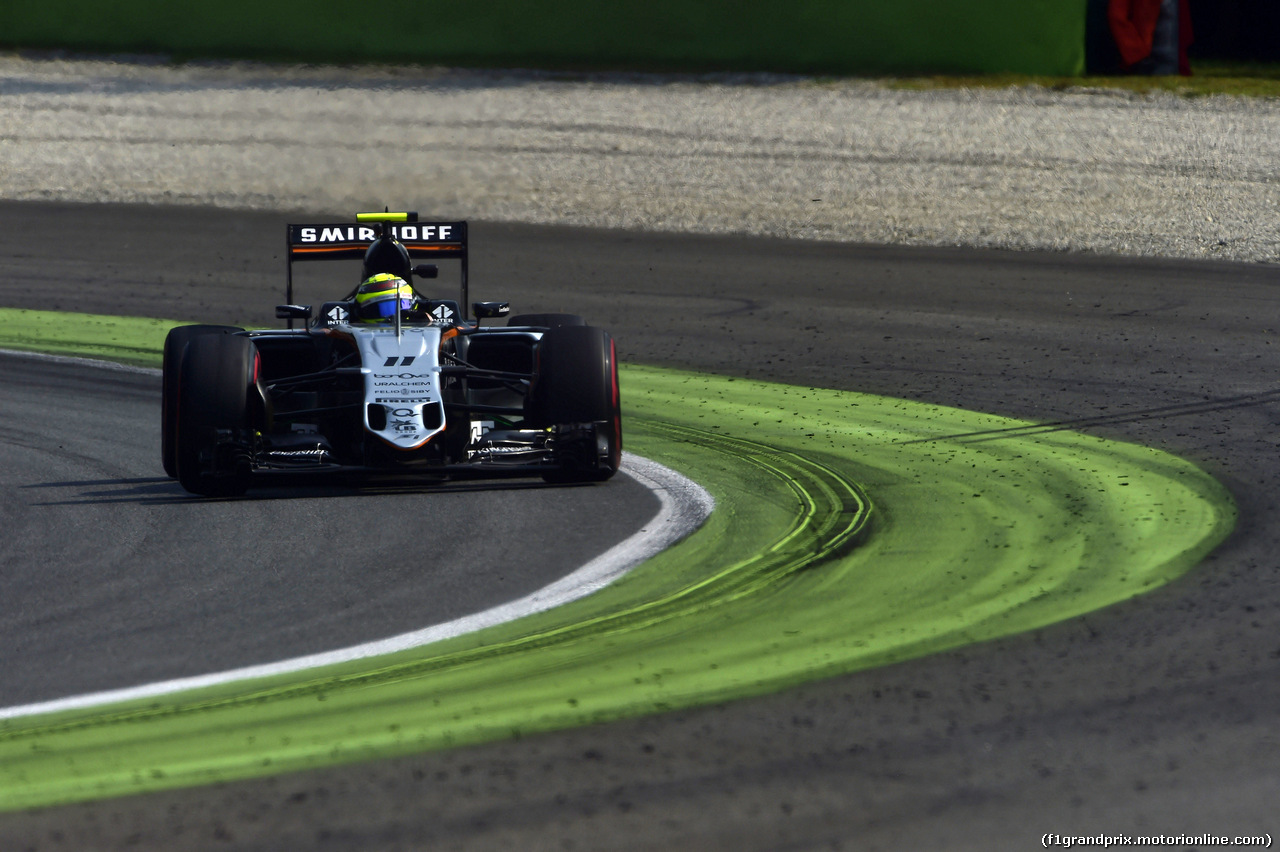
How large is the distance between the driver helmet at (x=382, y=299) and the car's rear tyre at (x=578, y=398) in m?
0.86

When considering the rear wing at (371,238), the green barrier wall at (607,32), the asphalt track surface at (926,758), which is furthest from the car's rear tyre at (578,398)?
the green barrier wall at (607,32)

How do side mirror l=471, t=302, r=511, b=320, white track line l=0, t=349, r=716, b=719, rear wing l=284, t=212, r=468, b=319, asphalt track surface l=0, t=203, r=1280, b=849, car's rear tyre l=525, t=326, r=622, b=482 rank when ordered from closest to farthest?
asphalt track surface l=0, t=203, r=1280, b=849, white track line l=0, t=349, r=716, b=719, car's rear tyre l=525, t=326, r=622, b=482, side mirror l=471, t=302, r=511, b=320, rear wing l=284, t=212, r=468, b=319

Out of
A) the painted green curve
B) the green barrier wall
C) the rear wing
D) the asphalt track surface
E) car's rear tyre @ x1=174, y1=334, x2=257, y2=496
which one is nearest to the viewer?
the asphalt track surface

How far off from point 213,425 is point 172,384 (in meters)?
0.63

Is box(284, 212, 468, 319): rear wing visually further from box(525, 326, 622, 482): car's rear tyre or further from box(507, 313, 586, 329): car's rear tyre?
box(525, 326, 622, 482): car's rear tyre

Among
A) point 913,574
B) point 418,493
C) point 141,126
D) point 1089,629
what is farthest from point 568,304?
point 141,126

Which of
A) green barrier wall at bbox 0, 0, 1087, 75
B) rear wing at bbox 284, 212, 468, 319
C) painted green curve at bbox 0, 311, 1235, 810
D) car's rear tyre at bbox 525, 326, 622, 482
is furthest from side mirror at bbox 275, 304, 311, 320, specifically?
green barrier wall at bbox 0, 0, 1087, 75

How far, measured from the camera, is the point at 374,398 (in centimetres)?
803

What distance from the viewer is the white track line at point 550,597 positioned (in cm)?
529

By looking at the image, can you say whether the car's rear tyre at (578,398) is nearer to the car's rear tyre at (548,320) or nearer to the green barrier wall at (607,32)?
the car's rear tyre at (548,320)

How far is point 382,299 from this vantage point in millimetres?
8680

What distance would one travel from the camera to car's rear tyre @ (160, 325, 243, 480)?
324 inches

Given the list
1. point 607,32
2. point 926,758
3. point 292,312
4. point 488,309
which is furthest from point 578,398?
Result: point 607,32

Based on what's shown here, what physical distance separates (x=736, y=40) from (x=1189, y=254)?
1097 cm
